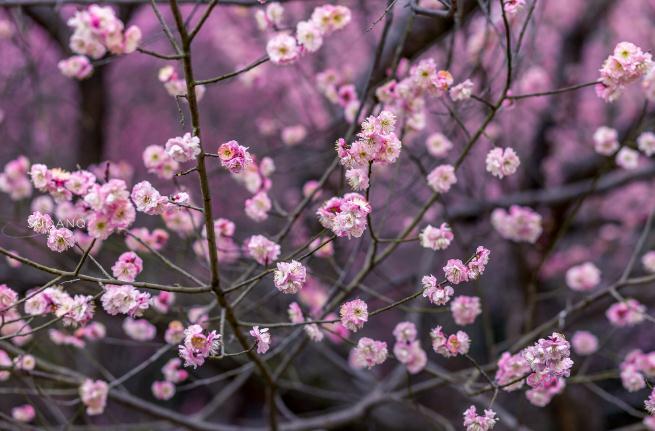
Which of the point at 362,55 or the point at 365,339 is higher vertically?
the point at 362,55

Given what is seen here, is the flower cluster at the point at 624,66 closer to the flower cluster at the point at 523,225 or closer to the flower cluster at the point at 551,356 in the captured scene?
the flower cluster at the point at 551,356

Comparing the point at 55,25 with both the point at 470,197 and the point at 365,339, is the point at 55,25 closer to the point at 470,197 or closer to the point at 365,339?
the point at 470,197

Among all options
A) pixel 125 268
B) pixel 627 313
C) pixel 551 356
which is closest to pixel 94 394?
pixel 125 268

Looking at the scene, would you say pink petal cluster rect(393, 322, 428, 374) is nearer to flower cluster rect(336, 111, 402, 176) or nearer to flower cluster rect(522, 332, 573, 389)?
flower cluster rect(522, 332, 573, 389)

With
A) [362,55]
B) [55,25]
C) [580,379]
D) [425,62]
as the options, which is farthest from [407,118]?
[362,55]

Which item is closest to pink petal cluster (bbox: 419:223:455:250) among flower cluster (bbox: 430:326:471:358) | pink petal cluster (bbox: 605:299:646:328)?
flower cluster (bbox: 430:326:471:358)

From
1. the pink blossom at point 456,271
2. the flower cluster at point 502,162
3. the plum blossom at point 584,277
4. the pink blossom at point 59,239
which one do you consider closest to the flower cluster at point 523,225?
the plum blossom at point 584,277

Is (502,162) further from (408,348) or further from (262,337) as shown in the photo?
(262,337)
